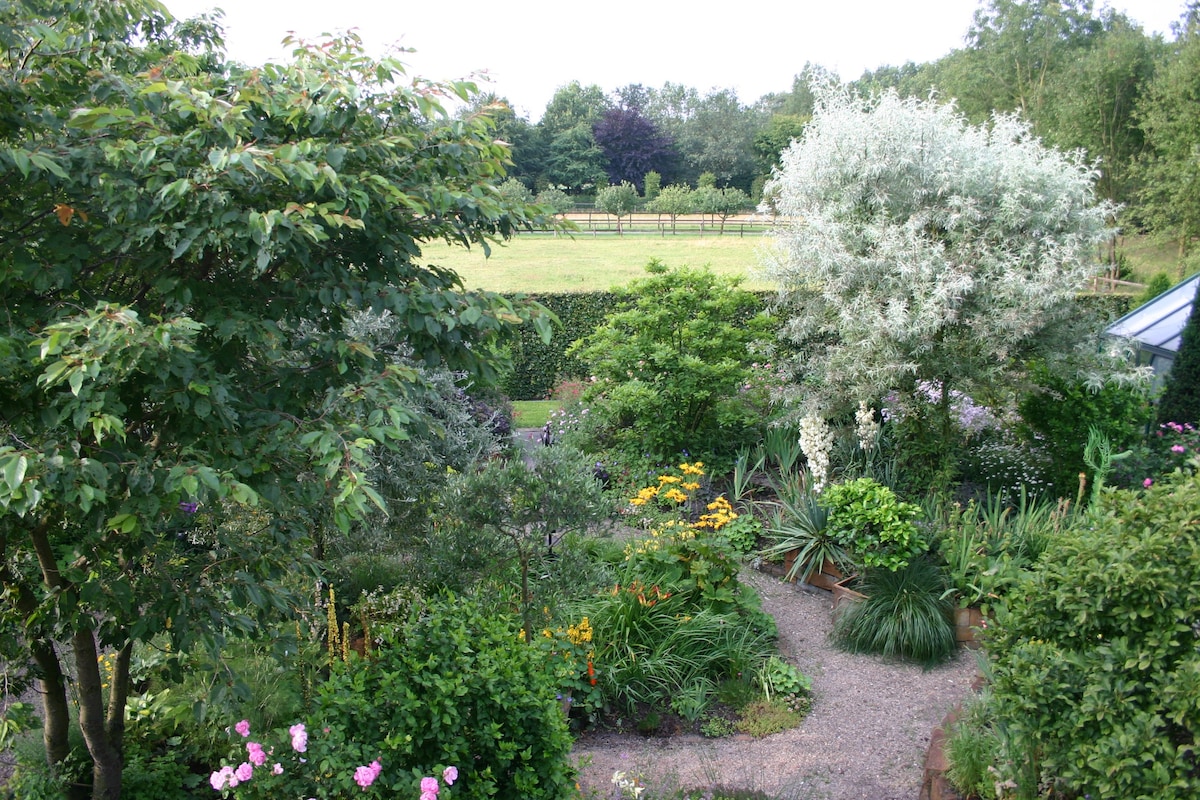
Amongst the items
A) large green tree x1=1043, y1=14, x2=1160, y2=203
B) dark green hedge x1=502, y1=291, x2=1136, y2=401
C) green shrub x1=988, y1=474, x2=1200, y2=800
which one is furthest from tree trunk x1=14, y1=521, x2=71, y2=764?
large green tree x1=1043, y1=14, x2=1160, y2=203

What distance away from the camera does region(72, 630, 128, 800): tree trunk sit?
9.52ft

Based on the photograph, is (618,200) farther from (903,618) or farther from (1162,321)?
(903,618)

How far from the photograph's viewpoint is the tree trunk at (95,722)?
9.52 ft

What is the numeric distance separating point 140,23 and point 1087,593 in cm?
385

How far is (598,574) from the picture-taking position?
171 inches

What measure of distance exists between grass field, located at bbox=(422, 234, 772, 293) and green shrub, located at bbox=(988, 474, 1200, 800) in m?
18.9

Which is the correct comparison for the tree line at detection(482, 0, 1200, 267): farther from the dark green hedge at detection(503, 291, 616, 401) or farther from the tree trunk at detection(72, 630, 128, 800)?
Answer: the dark green hedge at detection(503, 291, 616, 401)

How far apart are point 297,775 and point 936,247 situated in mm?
6114

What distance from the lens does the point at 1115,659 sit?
270 centimetres

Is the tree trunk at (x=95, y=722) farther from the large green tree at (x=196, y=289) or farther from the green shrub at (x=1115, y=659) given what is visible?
the green shrub at (x=1115, y=659)

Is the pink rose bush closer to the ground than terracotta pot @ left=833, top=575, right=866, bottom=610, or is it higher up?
higher up

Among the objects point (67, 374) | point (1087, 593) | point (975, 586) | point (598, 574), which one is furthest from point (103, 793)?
point (975, 586)

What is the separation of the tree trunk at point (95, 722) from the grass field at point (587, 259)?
18.6 m

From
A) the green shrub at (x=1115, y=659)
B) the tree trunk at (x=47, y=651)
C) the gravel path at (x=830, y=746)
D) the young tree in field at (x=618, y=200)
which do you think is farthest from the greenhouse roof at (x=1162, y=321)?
the young tree in field at (x=618, y=200)
